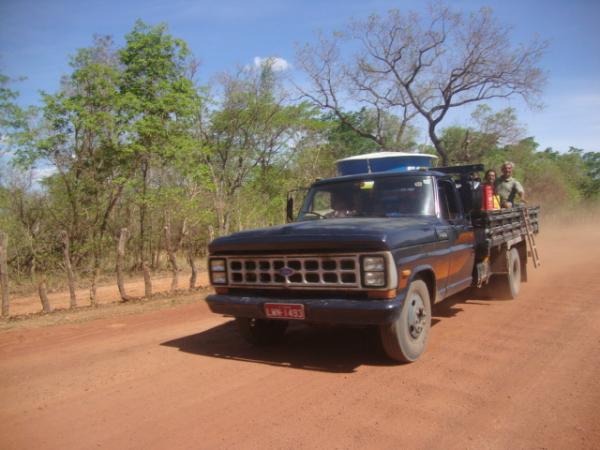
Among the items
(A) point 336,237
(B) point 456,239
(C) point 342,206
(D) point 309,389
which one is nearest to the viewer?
(D) point 309,389

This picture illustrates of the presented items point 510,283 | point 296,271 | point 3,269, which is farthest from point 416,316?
point 3,269

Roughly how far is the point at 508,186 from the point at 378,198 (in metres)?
5.47

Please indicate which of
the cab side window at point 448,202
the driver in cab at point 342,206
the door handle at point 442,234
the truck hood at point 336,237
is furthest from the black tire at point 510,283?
the driver in cab at point 342,206

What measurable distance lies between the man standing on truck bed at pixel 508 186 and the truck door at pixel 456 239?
13.8ft

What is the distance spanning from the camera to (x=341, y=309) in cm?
411

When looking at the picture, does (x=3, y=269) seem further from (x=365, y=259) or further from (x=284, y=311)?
(x=365, y=259)

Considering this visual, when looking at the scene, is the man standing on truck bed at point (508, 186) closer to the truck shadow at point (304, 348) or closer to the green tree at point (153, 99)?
the truck shadow at point (304, 348)

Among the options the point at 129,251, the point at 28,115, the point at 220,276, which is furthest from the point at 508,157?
the point at 220,276

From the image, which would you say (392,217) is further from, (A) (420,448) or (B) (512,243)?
(B) (512,243)

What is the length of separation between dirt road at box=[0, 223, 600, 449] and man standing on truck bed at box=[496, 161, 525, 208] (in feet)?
12.7

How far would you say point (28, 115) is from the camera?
1445cm

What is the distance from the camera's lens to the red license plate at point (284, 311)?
14.2ft

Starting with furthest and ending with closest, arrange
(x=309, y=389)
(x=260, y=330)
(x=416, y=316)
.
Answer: (x=260, y=330) < (x=416, y=316) < (x=309, y=389)

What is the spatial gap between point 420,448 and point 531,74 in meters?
24.7
